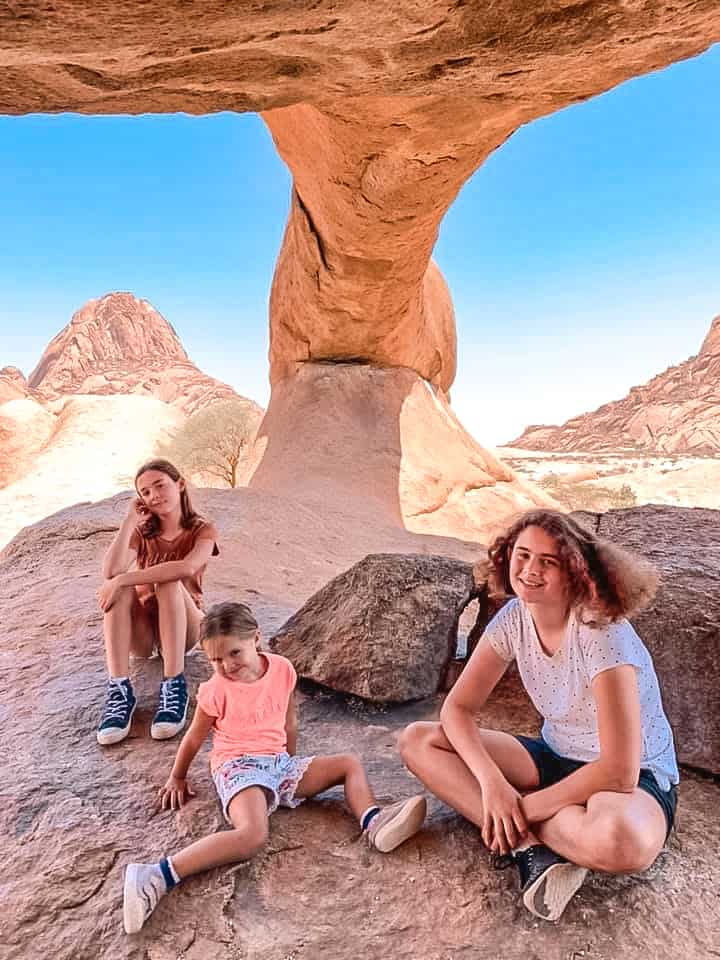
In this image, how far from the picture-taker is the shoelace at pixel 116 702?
2.52 metres

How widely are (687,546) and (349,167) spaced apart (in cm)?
454

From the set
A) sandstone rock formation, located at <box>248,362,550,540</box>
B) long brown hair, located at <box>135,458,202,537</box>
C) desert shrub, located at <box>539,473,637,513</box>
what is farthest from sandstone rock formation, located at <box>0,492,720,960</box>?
desert shrub, located at <box>539,473,637,513</box>

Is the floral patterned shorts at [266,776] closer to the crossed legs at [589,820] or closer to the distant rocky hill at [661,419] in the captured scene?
the crossed legs at [589,820]

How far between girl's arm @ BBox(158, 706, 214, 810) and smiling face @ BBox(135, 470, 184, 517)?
3.11 feet

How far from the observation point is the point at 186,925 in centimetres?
169

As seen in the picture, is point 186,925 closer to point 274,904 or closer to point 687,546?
point 274,904

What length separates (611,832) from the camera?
160cm

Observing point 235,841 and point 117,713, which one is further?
point 117,713

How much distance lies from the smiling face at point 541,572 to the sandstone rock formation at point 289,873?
696mm

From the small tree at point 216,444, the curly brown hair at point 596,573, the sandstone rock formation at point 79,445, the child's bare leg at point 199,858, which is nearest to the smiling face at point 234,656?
the child's bare leg at point 199,858

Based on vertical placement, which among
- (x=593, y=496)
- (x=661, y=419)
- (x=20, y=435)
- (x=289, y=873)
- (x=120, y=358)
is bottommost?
(x=593, y=496)

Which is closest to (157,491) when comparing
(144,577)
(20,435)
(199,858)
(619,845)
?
(144,577)

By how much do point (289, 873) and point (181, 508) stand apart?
1461 millimetres

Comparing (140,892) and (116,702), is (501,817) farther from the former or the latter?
(116,702)
